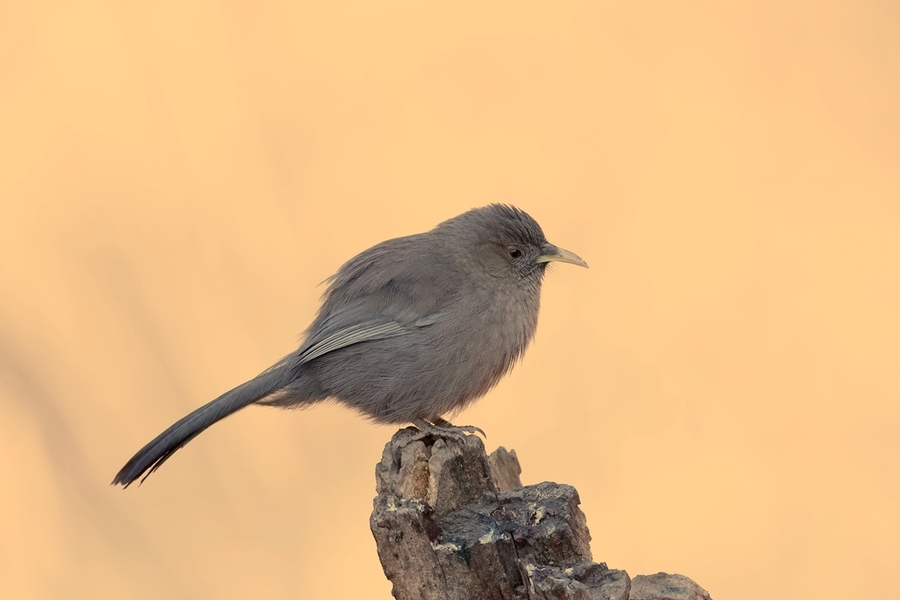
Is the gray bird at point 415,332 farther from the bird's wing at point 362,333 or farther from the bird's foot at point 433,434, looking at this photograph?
the bird's foot at point 433,434

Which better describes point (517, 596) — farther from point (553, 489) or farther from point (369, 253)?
point (369, 253)

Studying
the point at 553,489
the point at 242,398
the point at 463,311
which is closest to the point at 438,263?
the point at 463,311

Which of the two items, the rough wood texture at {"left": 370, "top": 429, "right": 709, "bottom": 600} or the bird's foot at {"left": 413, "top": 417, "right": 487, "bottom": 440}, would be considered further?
the bird's foot at {"left": 413, "top": 417, "right": 487, "bottom": 440}

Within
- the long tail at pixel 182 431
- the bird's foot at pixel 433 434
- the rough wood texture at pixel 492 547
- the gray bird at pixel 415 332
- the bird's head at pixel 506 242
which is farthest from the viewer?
the bird's head at pixel 506 242

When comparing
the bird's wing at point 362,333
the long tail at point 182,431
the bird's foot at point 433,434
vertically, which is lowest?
the bird's foot at point 433,434

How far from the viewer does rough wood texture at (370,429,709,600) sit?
363cm

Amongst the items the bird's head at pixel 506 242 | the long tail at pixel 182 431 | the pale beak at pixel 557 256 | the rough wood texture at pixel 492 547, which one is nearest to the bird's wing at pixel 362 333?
the long tail at pixel 182 431

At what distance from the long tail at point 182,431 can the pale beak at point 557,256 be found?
6.26 ft

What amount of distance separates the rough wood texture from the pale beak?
183cm

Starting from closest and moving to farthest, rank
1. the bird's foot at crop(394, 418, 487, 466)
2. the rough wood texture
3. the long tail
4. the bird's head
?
the rough wood texture < the bird's foot at crop(394, 418, 487, 466) < the long tail < the bird's head

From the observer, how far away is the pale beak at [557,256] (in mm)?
5664

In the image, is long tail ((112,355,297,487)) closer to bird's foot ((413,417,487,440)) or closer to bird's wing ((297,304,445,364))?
bird's wing ((297,304,445,364))

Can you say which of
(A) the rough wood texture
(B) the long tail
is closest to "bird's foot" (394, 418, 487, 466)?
(A) the rough wood texture

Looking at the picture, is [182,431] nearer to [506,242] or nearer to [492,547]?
[492,547]
